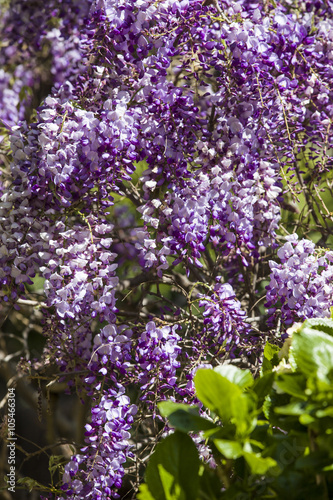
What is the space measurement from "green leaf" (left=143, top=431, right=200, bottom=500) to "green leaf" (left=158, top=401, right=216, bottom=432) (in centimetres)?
3

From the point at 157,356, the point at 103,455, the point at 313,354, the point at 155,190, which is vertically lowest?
the point at 103,455

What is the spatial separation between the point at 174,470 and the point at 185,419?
8cm

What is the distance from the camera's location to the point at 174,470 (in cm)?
85

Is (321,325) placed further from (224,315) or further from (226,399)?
(224,315)

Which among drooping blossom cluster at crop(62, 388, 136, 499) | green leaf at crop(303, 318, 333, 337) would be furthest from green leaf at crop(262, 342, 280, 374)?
drooping blossom cluster at crop(62, 388, 136, 499)

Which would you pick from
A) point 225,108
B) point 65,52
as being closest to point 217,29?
point 225,108

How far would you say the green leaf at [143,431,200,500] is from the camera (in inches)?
32.8

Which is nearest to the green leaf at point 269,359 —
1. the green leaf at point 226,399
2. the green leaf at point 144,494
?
the green leaf at point 226,399

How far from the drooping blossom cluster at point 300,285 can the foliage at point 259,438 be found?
547mm

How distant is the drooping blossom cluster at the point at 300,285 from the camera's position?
144cm

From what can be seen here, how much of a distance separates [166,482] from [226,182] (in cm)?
90

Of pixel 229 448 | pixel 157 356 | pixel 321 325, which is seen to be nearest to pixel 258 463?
pixel 229 448

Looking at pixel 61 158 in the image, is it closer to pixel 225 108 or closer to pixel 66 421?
pixel 225 108

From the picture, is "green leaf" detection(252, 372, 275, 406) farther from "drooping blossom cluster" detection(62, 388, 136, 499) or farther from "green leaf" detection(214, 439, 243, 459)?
"drooping blossom cluster" detection(62, 388, 136, 499)
